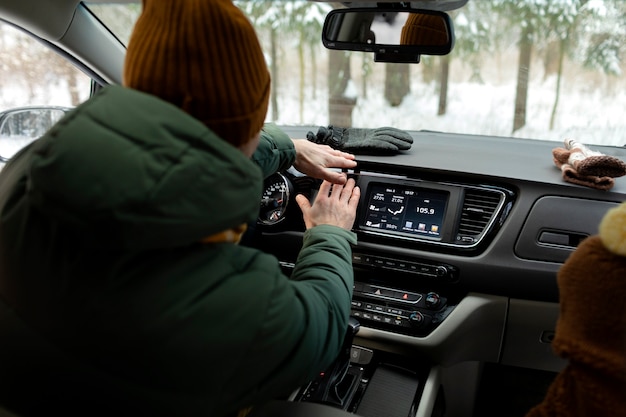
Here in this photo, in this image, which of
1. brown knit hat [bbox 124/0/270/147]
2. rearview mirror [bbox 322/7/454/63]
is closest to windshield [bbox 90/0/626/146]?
rearview mirror [bbox 322/7/454/63]

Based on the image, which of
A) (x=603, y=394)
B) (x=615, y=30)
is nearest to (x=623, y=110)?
(x=615, y=30)

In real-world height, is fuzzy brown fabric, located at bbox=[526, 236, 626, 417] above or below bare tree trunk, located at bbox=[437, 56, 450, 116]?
above

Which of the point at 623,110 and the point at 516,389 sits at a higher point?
→ the point at 623,110

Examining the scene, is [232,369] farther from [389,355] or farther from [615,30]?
[615,30]

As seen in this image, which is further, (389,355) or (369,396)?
(389,355)

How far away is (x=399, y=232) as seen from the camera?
2.09 metres

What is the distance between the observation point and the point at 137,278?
896mm

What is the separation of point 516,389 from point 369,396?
1099mm

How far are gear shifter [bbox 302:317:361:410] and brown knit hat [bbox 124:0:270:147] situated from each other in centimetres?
118

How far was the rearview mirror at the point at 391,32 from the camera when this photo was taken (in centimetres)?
199

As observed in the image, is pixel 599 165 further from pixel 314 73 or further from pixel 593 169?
pixel 314 73

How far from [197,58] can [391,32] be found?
128 cm

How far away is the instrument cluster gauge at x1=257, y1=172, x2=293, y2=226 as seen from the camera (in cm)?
221

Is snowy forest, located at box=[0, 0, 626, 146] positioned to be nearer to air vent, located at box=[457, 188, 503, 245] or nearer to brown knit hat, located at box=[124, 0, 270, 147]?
air vent, located at box=[457, 188, 503, 245]
